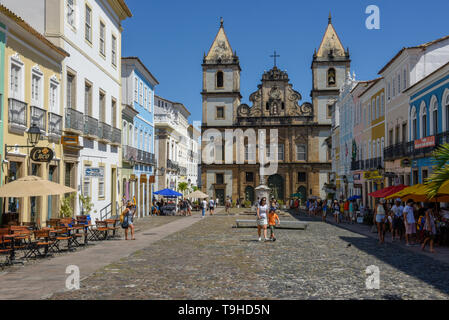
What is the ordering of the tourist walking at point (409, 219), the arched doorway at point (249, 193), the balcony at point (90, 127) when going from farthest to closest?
the arched doorway at point (249, 193)
the balcony at point (90, 127)
the tourist walking at point (409, 219)

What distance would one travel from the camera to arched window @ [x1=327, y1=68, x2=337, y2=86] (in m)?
73.5

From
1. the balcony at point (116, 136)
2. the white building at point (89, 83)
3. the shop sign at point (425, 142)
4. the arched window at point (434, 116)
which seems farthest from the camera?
the balcony at point (116, 136)

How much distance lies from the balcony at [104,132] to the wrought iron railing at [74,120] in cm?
296

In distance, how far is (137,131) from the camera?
38188mm

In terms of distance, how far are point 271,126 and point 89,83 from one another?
2012 inches

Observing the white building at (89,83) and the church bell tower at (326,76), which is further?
the church bell tower at (326,76)

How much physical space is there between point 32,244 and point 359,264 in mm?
8342

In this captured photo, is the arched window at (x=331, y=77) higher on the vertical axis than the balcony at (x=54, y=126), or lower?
higher

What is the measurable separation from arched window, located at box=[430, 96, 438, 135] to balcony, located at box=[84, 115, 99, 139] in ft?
53.1

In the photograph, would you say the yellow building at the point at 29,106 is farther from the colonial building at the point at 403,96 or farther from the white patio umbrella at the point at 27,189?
the colonial building at the point at 403,96

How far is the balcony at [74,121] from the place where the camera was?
70.1 feet

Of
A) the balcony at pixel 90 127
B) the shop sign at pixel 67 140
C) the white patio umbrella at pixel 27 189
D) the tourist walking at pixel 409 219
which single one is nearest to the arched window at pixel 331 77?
the balcony at pixel 90 127

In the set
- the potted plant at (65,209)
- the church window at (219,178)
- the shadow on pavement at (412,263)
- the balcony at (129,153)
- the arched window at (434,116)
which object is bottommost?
the shadow on pavement at (412,263)
